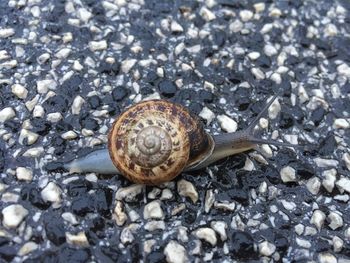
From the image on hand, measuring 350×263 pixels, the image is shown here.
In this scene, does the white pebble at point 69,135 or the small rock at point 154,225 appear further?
the white pebble at point 69,135

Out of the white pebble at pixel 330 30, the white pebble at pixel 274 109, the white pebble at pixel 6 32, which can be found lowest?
the white pebble at pixel 274 109

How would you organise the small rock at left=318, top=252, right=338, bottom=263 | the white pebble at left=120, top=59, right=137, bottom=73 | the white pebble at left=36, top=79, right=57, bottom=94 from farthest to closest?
the white pebble at left=120, top=59, right=137, bottom=73 < the white pebble at left=36, top=79, right=57, bottom=94 < the small rock at left=318, top=252, right=338, bottom=263

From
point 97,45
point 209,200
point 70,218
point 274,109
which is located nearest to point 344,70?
point 274,109

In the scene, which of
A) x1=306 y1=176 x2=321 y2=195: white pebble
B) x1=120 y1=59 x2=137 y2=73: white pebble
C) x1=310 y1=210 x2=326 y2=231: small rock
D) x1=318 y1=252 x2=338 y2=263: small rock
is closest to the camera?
x1=318 y1=252 x2=338 y2=263: small rock

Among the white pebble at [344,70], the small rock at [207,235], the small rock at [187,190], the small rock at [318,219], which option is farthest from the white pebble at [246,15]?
the small rock at [207,235]

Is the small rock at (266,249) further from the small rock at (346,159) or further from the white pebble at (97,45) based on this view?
the white pebble at (97,45)

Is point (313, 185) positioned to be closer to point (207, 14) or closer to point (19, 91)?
point (207, 14)

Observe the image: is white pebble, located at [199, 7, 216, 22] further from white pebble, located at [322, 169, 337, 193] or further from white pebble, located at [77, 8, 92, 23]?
white pebble, located at [322, 169, 337, 193]

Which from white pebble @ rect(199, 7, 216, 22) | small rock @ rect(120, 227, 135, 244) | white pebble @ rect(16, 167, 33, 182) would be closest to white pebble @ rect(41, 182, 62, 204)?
white pebble @ rect(16, 167, 33, 182)
